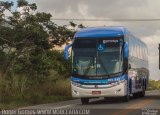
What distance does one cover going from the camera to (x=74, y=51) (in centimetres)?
2616

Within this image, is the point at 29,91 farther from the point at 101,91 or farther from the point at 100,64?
the point at 101,91

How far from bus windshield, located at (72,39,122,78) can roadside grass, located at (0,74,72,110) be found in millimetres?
3642

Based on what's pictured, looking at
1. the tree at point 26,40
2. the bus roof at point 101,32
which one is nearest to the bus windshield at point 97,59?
the bus roof at point 101,32

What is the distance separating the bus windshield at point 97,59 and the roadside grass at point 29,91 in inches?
143

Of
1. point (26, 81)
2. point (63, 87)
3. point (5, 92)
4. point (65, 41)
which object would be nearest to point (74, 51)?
point (5, 92)

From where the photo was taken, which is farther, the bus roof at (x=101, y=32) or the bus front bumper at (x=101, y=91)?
the bus roof at (x=101, y=32)

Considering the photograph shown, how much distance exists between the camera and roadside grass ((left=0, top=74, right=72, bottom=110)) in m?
28.5

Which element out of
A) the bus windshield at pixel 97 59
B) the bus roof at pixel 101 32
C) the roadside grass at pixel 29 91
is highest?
the bus roof at pixel 101 32

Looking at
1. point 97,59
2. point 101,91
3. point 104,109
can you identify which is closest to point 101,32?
point 97,59

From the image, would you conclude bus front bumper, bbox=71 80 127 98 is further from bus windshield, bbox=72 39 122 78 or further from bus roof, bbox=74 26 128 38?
bus roof, bbox=74 26 128 38

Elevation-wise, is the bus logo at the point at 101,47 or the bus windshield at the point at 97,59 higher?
the bus logo at the point at 101,47

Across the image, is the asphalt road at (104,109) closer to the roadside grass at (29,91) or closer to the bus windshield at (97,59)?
the bus windshield at (97,59)

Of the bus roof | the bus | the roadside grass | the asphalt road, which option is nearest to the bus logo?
the bus

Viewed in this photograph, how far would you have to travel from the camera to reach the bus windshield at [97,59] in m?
26.0
